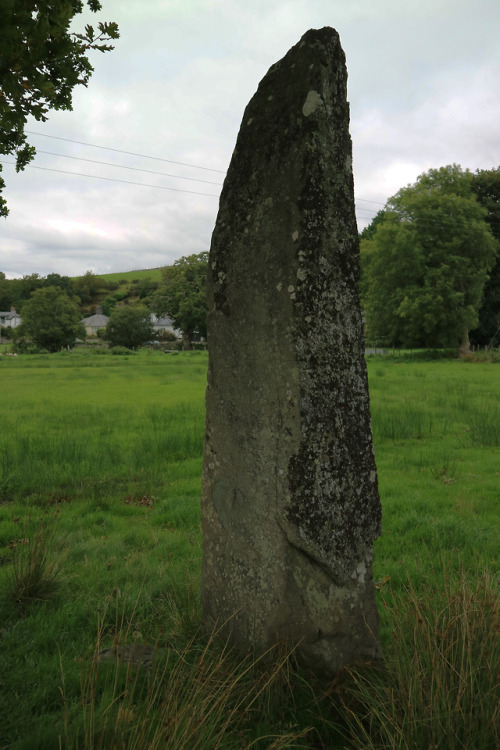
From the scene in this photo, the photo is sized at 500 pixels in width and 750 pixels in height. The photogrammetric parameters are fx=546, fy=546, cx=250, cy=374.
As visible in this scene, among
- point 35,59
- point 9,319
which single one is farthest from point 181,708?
point 9,319

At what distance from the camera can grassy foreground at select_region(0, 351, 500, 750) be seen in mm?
2586

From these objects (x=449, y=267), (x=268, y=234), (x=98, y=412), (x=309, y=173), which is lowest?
(x=98, y=412)

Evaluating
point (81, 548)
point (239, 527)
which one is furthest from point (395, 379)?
point (239, 527)

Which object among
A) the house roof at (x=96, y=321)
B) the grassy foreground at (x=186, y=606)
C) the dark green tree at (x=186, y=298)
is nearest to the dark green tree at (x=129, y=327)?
the dark green tree at (x=186, y=298)

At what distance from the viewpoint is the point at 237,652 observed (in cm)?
335

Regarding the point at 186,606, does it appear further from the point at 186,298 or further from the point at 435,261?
the point at 186,298

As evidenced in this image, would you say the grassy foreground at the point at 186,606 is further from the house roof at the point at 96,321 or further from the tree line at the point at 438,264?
the house roof at the point at 96,321

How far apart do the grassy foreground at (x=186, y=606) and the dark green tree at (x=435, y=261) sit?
109 feet

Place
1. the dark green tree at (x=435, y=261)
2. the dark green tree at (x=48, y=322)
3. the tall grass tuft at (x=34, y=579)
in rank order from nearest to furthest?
1. the tall grass tuft at (x=34, y=579)
2. the dark green tree at (x=435, y=261)
3. the dark green tree at (x=48, y=322)

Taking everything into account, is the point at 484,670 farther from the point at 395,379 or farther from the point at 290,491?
the point at 395,379

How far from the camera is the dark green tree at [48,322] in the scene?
66375 mm

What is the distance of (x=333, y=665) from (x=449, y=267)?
46298 mm

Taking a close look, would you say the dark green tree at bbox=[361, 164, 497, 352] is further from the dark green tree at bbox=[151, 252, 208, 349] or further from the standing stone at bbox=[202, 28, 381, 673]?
the standing stone at bbox=[202, 28, 381, 673]

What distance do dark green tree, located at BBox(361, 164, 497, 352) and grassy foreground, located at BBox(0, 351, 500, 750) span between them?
33326 mm
